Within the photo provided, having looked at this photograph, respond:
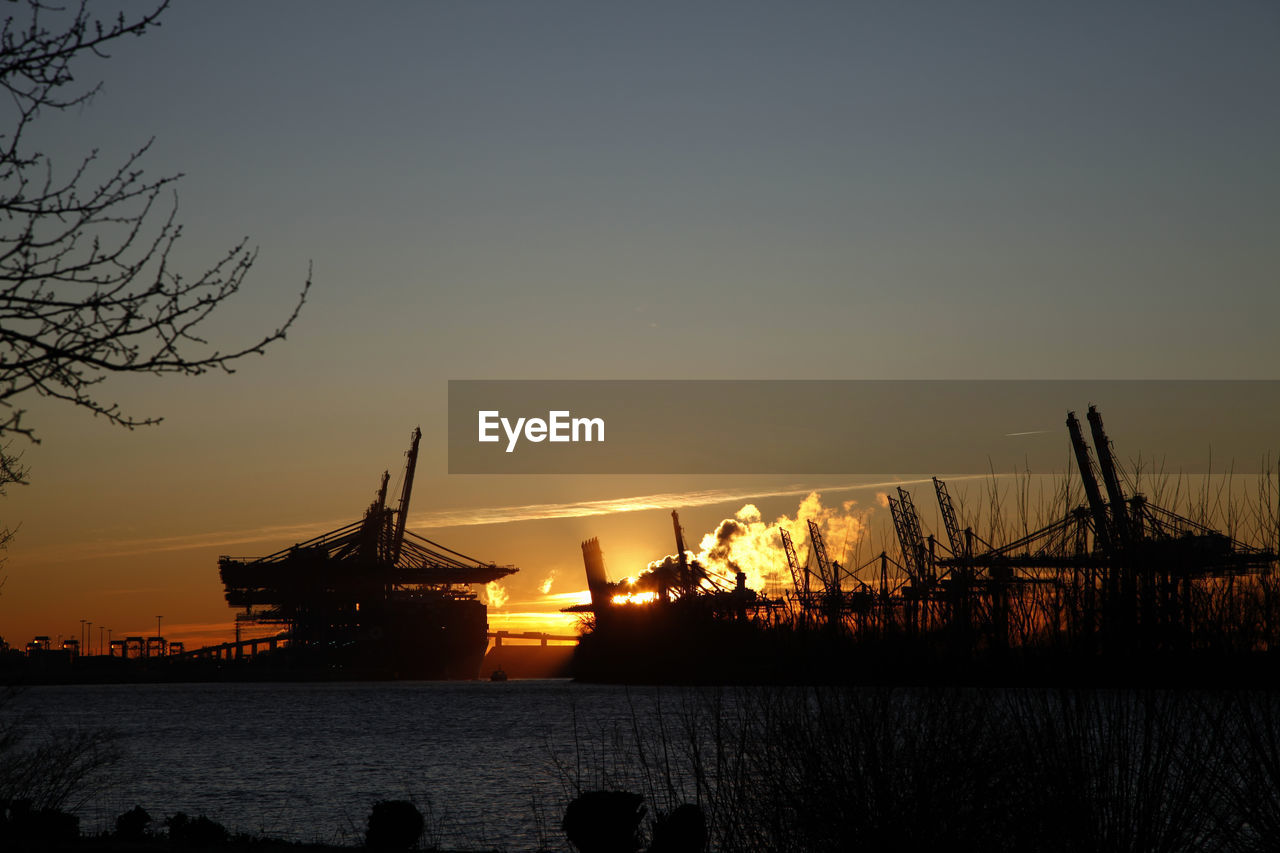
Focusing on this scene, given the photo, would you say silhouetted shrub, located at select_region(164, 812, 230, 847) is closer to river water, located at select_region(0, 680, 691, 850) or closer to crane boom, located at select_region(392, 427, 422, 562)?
river water, located at select_region(0, 680, 691, 850)

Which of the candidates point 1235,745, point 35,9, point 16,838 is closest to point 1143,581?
point 1235,745

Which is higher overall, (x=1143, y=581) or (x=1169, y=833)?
(x=1143, y=581)

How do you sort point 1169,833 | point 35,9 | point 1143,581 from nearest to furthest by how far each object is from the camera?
point 35,9, point 1169,833, point 1143,581

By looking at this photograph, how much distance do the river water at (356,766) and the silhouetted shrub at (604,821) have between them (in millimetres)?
474

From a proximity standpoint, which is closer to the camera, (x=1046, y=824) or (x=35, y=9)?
(x=35, y=9)

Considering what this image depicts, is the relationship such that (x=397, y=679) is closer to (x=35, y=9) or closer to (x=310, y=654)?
(x=310, y=654)

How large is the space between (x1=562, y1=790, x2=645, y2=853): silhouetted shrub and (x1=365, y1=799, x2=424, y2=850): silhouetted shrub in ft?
10.7

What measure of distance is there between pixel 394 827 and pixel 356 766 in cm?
3588

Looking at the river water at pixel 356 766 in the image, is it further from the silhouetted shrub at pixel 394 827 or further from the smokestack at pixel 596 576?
the smokestack at pixel 596 576

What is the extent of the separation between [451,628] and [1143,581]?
181 m

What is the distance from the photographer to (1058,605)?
11.1 metres

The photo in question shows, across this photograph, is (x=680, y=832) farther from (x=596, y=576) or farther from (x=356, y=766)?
(x=596, y=576)

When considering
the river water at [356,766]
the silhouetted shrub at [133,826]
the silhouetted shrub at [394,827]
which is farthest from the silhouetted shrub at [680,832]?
the silhouetted shrub at [133,826]

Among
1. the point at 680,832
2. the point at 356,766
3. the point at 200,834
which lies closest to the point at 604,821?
the point at 680,832
